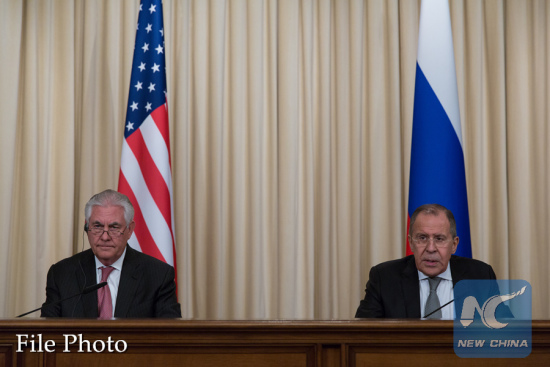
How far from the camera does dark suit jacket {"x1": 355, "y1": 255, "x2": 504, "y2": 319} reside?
3.01 meters

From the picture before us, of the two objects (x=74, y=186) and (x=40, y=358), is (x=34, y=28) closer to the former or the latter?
(x=74, y=186)

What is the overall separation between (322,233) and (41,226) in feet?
6.63

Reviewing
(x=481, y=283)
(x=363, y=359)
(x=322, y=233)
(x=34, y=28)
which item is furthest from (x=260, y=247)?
(x=363, y=359)

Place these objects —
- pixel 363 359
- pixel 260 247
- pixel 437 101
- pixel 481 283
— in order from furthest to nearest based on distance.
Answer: pixel 260 247, pixel 437 101, pixel 481 283, pixel 363 359

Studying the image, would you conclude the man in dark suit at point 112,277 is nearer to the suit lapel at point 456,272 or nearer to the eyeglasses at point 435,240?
the eyeglasses at point 435,240

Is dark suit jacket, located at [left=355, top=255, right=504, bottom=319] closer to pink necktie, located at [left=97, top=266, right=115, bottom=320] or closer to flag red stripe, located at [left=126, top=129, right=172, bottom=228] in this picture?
pink necktie, located at [left=97, top=266, right=115, bottom=320]

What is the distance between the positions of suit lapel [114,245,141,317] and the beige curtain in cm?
155

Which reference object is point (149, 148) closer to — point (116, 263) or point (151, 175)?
point (151, 175)

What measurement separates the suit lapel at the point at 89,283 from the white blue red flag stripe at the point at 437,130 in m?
1.84

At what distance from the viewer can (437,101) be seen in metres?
3.89

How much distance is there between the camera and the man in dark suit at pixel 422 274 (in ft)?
9.93

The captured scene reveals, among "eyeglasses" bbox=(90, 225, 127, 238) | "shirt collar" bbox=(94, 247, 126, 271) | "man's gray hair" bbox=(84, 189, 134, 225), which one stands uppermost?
"man's gray hair" bbox=(84, 189, 134, 225)

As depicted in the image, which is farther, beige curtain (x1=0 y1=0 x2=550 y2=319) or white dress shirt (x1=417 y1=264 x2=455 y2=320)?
beige curtain (x1=0 y1=0 x2=550 y2=319)

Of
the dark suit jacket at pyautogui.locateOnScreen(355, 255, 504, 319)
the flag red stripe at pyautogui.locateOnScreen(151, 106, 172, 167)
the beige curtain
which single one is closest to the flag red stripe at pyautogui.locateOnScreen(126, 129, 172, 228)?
the flag red stripe at pyautogui.locateOnScreen(151, 106, 172, 167)
